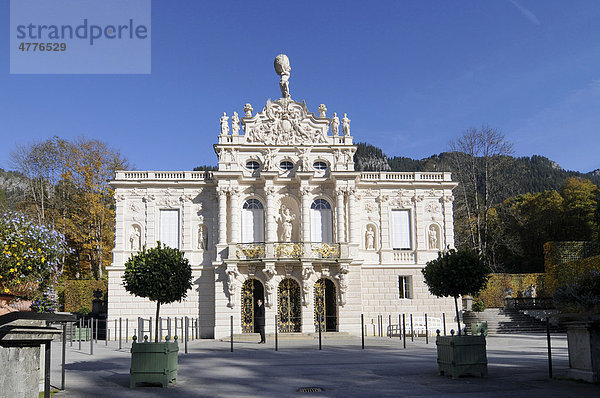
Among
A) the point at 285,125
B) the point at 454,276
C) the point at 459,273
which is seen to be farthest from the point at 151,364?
the point at 285,125

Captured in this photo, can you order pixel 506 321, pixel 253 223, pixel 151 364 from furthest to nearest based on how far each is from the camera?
pixel 253 223 < pixel 506 321 < pixel 151 364

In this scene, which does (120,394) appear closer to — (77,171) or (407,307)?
(407,307)

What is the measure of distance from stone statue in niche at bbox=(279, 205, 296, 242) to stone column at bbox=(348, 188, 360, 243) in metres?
3.36

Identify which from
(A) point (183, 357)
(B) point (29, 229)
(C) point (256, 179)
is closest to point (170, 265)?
(B) point (29, 229)

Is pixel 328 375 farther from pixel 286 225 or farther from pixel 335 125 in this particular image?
pixel 335 125

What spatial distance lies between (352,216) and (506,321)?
10.6m

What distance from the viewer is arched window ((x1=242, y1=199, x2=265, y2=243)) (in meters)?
32.4

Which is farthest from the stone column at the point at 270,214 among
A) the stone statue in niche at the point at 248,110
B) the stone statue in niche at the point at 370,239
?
the stone statue in niche at the point at 370,239

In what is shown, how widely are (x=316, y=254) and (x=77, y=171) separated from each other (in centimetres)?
2145

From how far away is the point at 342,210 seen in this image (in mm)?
31859

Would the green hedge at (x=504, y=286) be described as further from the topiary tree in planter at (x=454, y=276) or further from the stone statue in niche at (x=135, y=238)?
the topiary tree in planter at (x=454, y=276)

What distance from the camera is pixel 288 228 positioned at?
32.0 meters

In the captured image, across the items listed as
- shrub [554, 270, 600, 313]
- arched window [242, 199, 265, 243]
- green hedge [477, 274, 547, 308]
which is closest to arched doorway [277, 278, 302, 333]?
arched window [242, 199, 265, 243]

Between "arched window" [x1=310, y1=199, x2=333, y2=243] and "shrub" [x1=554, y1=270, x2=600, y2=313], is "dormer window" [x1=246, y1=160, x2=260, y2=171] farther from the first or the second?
"shrub" [x1=554, y1=270, x2=600, y2=313]
